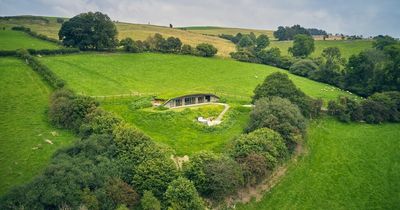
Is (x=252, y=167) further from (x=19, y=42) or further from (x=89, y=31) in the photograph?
(x=19, y=42)

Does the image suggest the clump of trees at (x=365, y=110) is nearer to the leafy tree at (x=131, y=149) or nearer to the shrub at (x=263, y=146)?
the shrub at (x=263, y=146)

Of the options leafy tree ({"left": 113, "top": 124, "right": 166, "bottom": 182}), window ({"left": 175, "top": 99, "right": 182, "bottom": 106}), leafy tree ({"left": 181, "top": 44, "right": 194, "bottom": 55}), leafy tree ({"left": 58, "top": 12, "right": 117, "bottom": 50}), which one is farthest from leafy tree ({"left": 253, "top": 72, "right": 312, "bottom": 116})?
leafy tree ({"left": 58, "top": 12, "right": 117, "bottom": 50})

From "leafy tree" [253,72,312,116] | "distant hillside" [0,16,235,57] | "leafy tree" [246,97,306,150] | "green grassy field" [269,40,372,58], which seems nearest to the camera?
"leafy tree" [246,97,306,150]

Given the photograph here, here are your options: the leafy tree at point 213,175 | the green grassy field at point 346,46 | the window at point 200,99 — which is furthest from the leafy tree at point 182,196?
the green grassy field at point 346,46

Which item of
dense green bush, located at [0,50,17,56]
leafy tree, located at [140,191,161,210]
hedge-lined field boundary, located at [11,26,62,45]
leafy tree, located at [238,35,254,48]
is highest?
hedge-lined field boundary, located at [11,26,62,45]

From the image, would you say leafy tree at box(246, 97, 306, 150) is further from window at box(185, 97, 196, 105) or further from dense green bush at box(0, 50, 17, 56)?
dense green bush at box(0, 50, 17, 56)

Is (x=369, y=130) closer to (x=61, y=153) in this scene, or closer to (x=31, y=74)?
(x=61, y=153)

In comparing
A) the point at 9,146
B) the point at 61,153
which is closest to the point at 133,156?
the point at 61,153
